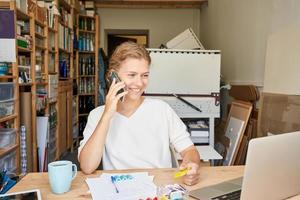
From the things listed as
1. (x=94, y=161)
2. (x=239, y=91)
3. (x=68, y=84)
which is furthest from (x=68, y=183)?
(x=68, y=84)

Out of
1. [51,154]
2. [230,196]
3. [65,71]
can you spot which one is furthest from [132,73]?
[65,71]

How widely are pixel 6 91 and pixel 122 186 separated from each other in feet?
5.69

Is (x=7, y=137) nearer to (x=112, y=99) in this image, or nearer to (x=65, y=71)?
(x=112, y=99)

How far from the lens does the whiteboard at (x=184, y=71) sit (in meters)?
2.79

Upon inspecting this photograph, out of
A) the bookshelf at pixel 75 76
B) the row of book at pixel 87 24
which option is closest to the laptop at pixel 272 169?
the bookshelf at pixel 75 76

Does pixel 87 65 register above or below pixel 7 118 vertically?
above

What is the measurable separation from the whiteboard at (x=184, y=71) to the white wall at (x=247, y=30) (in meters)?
0.35

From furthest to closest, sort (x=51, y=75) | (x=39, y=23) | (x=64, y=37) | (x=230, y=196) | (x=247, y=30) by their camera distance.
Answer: (x=64, y=37), (x=51, y=75), (x=39, y=23), (x=247, y=30), (x=230, y=196)

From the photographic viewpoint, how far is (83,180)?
1.11 meters

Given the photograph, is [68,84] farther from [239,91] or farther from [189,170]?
[189,170]

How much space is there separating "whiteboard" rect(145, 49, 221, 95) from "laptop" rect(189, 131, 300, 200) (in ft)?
6.27

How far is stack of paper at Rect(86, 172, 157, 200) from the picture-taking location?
0.95 metres

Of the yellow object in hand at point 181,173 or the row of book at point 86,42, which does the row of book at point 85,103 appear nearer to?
the row of book at point 86,42

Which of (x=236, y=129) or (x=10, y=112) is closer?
(x=10, y=112)
